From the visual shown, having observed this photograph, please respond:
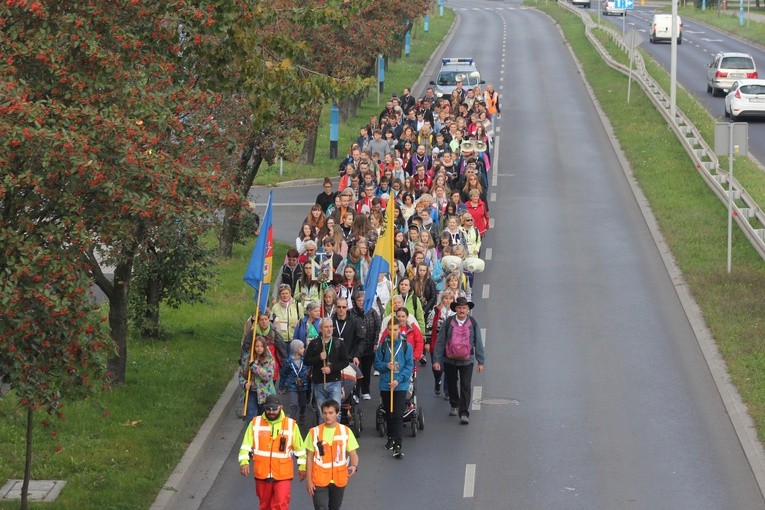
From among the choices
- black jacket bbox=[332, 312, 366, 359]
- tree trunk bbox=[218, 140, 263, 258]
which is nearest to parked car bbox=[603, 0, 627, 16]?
tree trunk bbox=[218, 140, 263, 258]

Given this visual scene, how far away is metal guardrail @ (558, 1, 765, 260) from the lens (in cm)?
2822

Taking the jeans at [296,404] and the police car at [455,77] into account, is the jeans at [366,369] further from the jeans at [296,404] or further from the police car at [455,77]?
the police car at [455,77]

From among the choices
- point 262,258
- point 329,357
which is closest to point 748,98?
point 262,258

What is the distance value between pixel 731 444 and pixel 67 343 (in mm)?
8481

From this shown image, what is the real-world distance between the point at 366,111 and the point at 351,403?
3627cm

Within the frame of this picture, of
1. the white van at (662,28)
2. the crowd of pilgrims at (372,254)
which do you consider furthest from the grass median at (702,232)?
the white van at (662,28)

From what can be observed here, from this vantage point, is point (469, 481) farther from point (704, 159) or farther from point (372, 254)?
point (704, 159)

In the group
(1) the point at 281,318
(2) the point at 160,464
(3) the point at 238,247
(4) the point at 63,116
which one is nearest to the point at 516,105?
(3) the point at 238,247

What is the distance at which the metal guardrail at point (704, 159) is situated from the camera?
28.2 m

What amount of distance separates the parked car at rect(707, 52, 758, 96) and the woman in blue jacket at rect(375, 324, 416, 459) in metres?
37.9

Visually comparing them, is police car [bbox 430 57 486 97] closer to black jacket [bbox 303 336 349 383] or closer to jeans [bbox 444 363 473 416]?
jeans [bbox 444 363 473 416]

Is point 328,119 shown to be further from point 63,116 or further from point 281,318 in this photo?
point 63,116

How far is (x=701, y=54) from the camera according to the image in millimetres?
72250

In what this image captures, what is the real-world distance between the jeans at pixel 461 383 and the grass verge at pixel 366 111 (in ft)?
46.0
